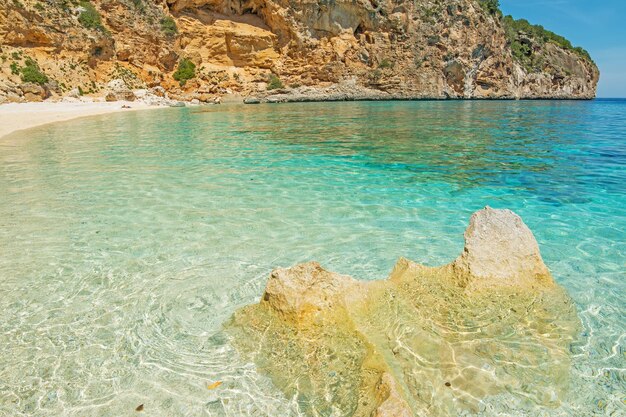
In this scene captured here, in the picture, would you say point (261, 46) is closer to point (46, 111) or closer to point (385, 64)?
point (385, 64)

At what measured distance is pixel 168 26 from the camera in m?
41.1

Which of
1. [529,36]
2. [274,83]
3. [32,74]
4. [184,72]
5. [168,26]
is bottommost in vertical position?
[32,74]

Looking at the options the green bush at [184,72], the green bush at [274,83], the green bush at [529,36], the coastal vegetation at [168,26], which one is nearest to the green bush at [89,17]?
the coastal vegetation at [168,26]

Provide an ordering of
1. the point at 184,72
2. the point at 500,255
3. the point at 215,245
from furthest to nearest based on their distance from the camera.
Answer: the point at 184,72
the point at 215,245
the point at 500,255

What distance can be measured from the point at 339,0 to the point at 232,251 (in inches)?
1897

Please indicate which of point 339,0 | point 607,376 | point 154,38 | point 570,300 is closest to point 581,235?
point 570,300

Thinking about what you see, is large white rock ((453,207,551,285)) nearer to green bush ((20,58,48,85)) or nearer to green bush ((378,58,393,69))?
green bush ((20,58,48,85))

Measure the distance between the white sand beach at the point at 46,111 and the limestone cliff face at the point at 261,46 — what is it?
10.6ft

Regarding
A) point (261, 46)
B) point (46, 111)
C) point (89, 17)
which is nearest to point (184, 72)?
point (89, 17)

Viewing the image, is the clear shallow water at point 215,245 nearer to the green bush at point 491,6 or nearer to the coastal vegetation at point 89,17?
the coastal vegetation at point 89,17

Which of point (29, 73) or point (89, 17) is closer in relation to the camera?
point (29, 73)

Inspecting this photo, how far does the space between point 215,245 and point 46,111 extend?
25.2m

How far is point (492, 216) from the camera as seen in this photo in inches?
136

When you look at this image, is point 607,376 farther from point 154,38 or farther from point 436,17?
point 436,17
